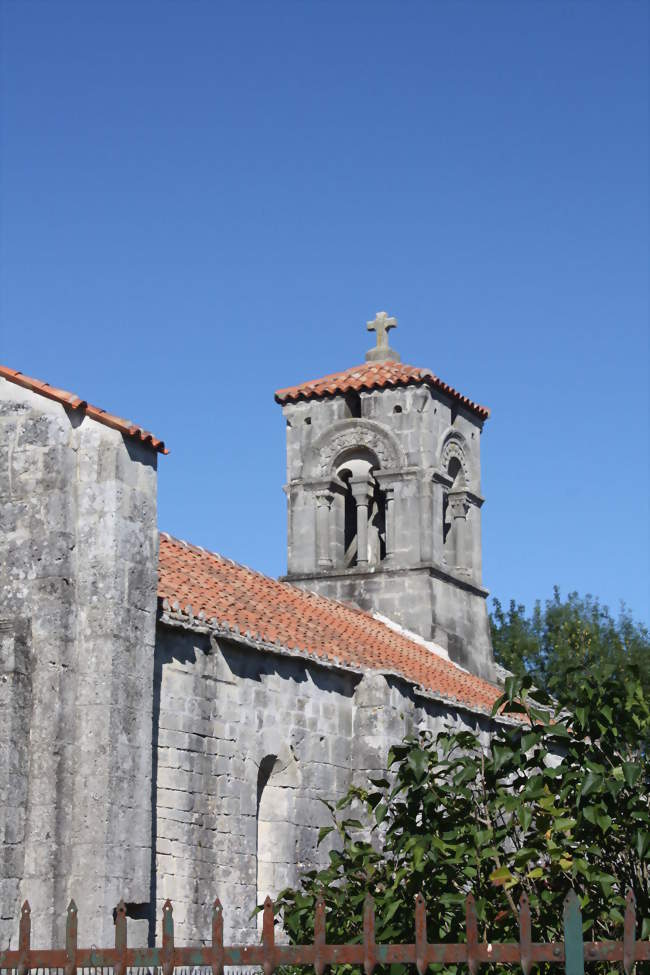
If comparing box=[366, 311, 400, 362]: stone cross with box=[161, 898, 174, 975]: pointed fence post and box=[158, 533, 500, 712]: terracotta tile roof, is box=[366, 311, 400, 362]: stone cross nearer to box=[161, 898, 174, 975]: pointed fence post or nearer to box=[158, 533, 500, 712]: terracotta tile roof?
box=[158, 533, 500, 712]: terracotta tile roof

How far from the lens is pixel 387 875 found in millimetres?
8328

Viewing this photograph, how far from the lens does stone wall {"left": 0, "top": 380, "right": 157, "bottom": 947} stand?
39.3ft

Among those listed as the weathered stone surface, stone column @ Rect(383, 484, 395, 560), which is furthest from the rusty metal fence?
stone column @ Rect(383, 484, 395, 560)

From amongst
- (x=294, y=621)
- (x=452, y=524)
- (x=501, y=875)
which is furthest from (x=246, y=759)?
(x=452, y=524)

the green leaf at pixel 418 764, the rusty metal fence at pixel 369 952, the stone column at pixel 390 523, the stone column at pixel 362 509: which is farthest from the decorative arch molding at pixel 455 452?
the rusty metal fence at pixel 369 952

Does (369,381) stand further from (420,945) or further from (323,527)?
(420,945)

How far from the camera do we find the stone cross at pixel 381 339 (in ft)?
85.9

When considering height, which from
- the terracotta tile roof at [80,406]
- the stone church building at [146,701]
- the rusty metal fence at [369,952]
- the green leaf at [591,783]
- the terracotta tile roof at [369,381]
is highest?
the terracotta tile roof at [369,381]

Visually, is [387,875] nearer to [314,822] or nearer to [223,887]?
[223,887]

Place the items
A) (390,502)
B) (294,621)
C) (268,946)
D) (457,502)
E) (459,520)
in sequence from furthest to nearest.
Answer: (457,502), (459,520), (390,502), (294,621), (268,946)

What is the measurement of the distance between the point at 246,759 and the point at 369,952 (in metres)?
9.97

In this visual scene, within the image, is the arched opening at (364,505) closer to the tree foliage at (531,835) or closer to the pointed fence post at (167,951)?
the tree foliage at (531,835)

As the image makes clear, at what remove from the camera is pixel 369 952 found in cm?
534

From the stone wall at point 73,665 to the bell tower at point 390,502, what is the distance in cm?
1104
